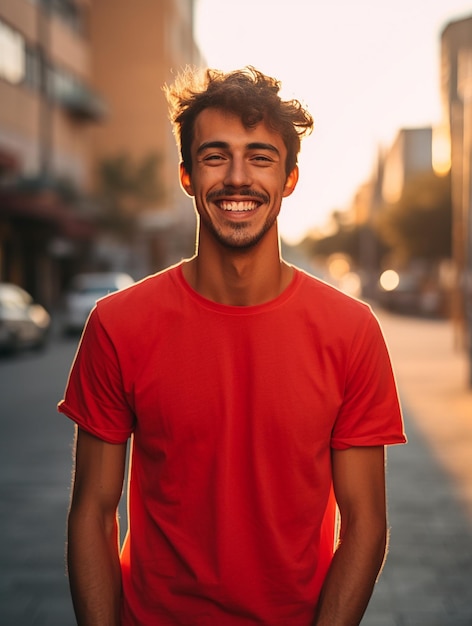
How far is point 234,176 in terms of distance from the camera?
2.32 metres

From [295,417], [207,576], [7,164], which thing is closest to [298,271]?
[295,417]

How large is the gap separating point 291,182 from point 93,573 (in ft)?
3.30

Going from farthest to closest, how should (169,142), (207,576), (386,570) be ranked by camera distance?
(169,142) < (386,570) < (207,576)

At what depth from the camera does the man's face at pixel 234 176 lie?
7.63ft

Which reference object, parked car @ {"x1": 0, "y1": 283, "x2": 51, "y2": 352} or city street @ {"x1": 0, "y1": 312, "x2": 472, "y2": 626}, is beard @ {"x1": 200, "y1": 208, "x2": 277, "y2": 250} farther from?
parked car @ {"x1": 0, "y1": 283, "x2": 51, "y2": 352}

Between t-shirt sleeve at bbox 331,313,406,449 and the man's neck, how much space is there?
0.23 m

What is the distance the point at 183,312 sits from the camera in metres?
2.33

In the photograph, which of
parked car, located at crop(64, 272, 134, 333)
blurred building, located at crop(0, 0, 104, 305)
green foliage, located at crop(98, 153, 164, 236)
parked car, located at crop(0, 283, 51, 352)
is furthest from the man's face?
green foliage, located at crop(98, 153, 164, 236)

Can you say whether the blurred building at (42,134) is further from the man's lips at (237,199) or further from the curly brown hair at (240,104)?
the man's lips at (237,199)

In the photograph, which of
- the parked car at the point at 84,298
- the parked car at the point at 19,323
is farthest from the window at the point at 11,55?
the parked car at the point at 19,323

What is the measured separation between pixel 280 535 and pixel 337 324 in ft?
1.55

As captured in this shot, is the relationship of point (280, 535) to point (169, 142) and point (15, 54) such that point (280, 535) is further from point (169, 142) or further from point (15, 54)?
point (169, 142)

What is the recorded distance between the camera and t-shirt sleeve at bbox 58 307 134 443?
2307mm

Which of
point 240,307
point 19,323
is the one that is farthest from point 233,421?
point 19,323
